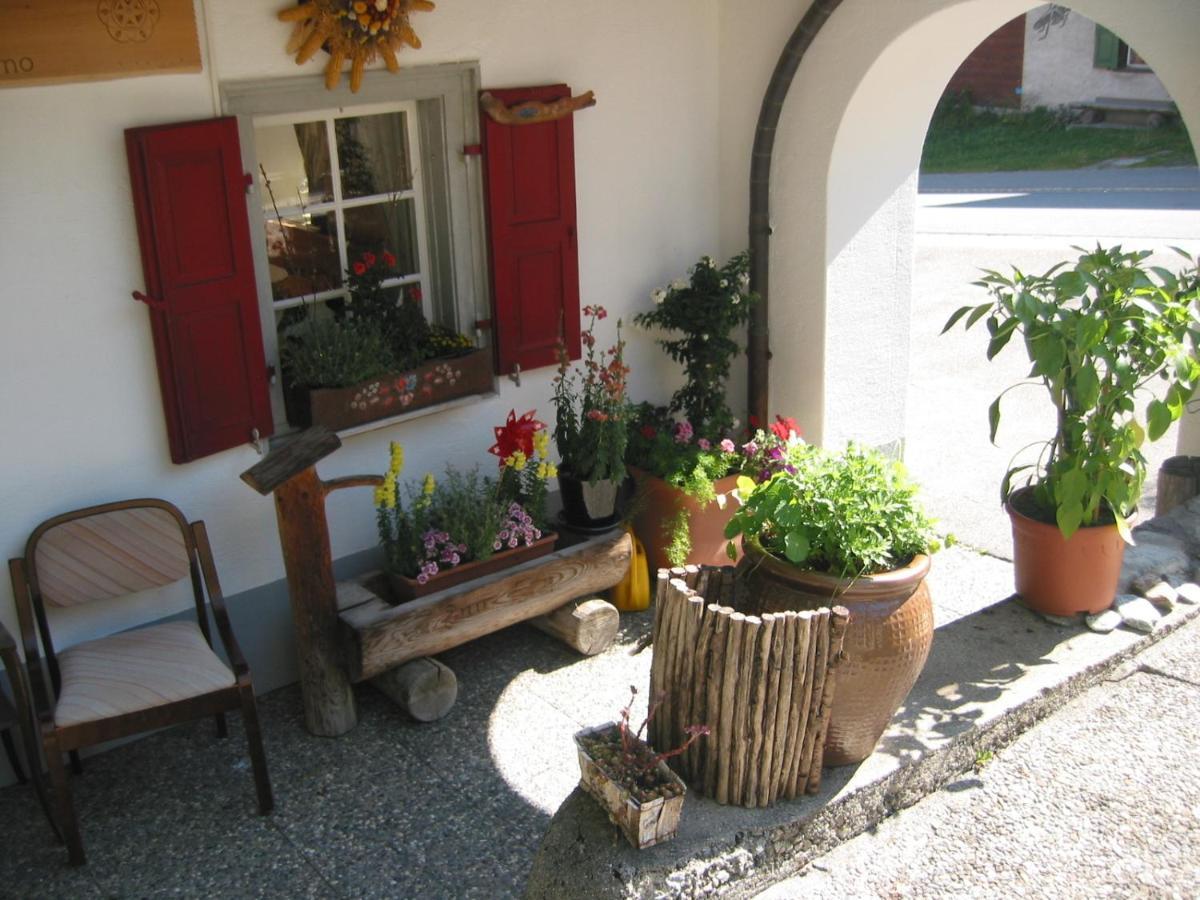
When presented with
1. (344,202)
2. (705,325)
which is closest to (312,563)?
(344,202)

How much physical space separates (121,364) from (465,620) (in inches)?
65.7

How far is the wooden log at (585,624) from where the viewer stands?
→ 562cm

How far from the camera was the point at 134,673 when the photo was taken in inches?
176

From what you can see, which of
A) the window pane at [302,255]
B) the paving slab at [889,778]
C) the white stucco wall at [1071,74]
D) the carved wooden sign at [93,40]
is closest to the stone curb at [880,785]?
the paving slab at [889,778]

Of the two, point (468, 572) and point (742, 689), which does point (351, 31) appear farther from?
point (742, 689)

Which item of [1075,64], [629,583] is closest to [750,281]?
[629,583]

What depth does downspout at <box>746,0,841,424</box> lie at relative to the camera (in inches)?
239

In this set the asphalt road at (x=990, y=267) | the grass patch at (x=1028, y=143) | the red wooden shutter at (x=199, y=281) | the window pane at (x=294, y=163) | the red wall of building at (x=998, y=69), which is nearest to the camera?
the red wooden shutter at (x=199, y=281)

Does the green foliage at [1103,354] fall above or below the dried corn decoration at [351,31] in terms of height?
below

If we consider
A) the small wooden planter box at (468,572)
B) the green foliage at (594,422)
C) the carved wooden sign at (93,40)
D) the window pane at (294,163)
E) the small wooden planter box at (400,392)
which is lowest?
the small wooden planter box at (468,572)

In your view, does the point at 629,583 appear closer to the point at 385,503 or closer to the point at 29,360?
the point at 385,503

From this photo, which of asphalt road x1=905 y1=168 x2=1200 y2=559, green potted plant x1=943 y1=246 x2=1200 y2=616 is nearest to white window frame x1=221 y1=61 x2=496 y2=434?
green potted plant x1=943 y1=246 x2=1200 y2=616

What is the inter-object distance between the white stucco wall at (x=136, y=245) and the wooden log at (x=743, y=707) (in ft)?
7.18

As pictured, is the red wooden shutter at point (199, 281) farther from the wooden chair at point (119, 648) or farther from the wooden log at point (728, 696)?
the wooden log at point (728, 696)
